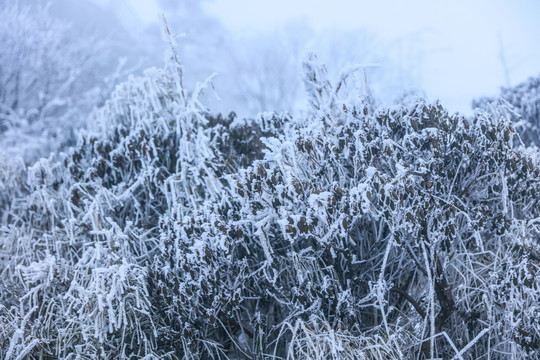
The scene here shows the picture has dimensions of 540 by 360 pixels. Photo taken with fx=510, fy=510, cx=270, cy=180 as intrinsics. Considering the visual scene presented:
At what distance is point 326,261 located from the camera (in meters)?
3.97

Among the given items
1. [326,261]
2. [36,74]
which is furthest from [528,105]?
[36,74]

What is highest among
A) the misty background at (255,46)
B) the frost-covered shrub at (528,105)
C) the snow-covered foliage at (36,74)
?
the misty background at (255,46)

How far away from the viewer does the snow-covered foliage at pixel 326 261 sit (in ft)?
11.1

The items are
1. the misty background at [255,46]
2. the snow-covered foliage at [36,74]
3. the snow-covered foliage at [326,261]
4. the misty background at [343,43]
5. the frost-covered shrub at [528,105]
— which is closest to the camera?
the snow-covered foliage at [326,261]

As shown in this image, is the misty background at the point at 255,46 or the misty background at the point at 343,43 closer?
the misty background at the point at 255,46

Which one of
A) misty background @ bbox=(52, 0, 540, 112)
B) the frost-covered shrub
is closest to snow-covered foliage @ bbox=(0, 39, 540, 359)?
the frost-covered shrub

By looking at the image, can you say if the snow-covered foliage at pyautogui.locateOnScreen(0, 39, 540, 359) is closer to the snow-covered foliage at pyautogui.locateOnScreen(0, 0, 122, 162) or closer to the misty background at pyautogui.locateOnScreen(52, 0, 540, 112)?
the snow-covered foliage at pyautogui.locateOnScreen(0, 0, 122, 162)

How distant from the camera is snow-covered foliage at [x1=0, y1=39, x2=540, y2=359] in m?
3.37

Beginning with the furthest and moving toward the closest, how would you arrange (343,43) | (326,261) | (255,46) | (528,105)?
(255,46), (343,43), (528,105), (326,261)

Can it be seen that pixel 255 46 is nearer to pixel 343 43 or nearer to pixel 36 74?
pixel 343 43

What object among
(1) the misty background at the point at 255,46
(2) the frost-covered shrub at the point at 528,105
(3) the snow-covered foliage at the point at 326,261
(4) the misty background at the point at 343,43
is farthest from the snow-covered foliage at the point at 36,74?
(3) the snow-covered foliage at the point at 326,261

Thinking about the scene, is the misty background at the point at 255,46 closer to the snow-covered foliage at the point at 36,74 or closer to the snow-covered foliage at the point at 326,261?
the snow-covered foliage at the point at 36,74

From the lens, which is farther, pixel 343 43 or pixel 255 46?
pixel 255 46

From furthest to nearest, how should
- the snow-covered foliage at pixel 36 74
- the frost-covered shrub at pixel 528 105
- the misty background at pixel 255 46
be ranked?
the misty background at pixel 255 46, the snow-covered foliage at pixel 36 74, the frost-covered shrub at pixel 528 105
